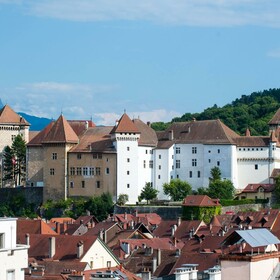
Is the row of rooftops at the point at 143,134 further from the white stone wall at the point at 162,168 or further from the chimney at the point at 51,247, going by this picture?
the chimney at the point at 51,247

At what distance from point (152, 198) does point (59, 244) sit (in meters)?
43.7

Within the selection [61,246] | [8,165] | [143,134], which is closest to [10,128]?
[8,165]

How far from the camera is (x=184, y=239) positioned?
73.7 m

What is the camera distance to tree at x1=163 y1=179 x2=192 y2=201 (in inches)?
3900

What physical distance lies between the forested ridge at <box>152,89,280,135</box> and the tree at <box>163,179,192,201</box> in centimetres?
3982

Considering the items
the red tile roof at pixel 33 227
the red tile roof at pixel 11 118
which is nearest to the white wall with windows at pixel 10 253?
the red tile roof at pixel 33 227

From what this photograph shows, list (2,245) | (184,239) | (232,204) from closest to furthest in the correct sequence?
(2,245), (184,239), (232,204)

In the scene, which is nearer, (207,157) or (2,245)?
(2,245)

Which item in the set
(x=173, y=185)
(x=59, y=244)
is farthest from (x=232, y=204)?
(x=59, y=244)

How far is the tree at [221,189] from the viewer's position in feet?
318

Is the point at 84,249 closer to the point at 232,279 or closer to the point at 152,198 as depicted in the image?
the point at 232,279

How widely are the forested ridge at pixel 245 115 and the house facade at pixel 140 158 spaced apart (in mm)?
36458

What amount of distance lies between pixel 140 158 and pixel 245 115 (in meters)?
52.0

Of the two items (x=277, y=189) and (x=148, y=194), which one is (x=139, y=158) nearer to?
(x=148, y=194)
